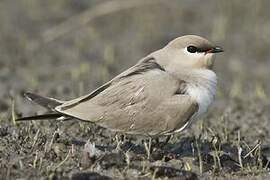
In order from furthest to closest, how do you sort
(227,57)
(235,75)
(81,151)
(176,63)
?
(227,57) < (235,75) < (176,63) < (81,151)

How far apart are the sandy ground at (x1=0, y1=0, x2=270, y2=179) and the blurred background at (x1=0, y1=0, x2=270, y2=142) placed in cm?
2

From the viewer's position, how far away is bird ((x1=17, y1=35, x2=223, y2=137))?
5305mm

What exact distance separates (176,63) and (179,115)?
0.51 m

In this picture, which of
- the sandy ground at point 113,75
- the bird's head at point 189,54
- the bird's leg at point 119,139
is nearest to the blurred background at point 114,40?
the sandy ground at point 113,75

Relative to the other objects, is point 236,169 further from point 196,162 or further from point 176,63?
Result: point 176,63

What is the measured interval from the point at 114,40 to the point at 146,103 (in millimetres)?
5829

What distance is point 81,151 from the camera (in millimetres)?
5273

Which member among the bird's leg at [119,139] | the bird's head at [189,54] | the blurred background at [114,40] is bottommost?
the bird's leg at [119,139]

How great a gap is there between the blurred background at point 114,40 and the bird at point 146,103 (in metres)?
2.64

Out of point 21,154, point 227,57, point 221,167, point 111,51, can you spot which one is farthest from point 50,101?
point 227,57

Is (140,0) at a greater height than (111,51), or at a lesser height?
greater

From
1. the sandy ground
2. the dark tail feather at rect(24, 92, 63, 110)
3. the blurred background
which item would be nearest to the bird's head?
the sandy ground

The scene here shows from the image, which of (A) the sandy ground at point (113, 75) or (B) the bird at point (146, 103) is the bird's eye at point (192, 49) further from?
(A) the sandy ground at point (113, 75)

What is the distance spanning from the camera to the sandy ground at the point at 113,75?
17.1 ft
